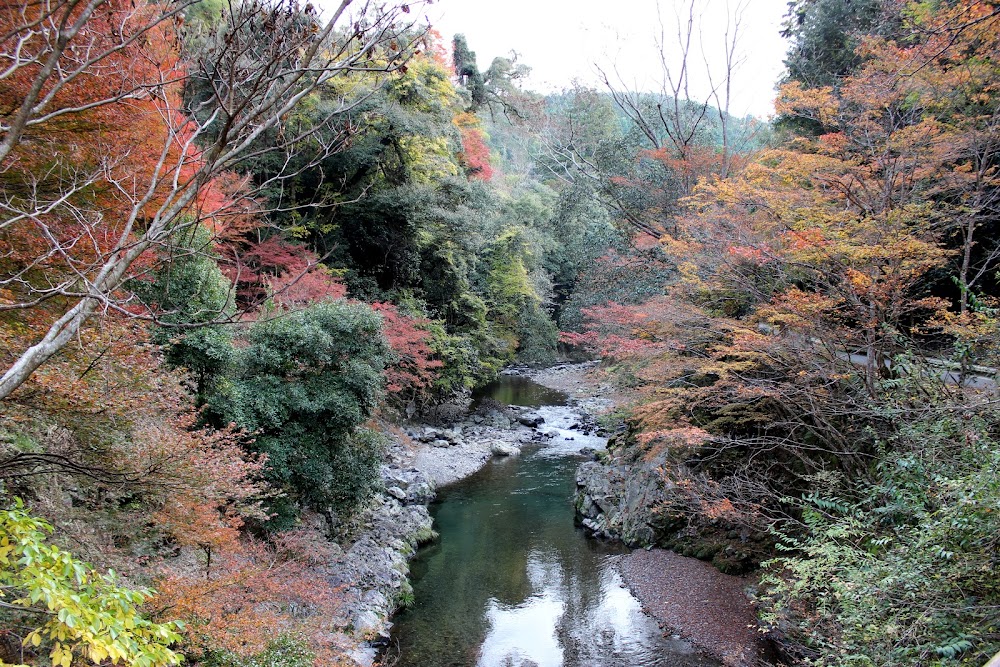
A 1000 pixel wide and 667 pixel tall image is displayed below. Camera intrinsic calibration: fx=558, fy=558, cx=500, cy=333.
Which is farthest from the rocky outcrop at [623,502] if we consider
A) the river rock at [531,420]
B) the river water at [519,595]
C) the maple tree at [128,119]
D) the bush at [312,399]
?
the maple tree at [128,119]

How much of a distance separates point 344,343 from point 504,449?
9.76 meters

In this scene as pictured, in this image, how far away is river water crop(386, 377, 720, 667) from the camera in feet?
28.5

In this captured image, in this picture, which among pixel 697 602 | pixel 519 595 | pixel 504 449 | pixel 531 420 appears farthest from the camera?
pixel 531 420

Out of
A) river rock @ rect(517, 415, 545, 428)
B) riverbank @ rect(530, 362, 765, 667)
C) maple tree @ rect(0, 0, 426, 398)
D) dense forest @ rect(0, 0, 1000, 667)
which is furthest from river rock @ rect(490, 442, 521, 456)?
maple tree @ rect(0, 0, 426, 398)

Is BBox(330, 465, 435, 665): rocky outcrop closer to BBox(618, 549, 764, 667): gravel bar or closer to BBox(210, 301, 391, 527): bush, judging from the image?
BBox(210, 301, 391, 527): bush

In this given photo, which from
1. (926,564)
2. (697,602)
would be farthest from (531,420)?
(926,564)

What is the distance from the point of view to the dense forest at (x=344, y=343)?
10.4ft

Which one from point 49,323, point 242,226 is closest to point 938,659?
point 49,323

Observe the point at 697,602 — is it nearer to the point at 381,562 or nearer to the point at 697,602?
the point at 697,602

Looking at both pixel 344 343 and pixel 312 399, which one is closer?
pixel 312 399

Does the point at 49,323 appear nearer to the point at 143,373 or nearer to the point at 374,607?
the point at 143,373

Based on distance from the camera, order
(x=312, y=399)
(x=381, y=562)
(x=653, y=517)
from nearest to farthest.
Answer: (x=312, y=399)
(x=381, y=562)
(x=653, y=517)

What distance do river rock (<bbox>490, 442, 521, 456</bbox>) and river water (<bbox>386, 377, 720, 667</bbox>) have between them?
99.9 inches

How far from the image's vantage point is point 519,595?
33.8 feet
